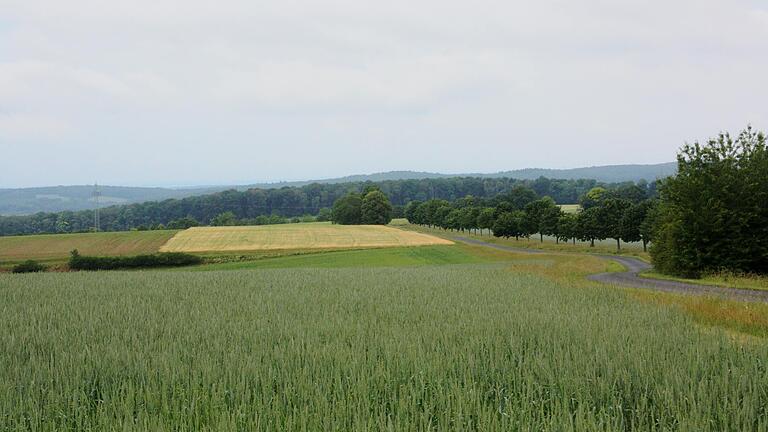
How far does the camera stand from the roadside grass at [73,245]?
62.0m

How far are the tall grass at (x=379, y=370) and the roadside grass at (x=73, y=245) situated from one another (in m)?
52.5

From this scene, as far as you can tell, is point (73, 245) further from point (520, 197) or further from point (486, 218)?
point (520, 197)

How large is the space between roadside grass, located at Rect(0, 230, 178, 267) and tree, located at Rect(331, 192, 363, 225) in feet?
212

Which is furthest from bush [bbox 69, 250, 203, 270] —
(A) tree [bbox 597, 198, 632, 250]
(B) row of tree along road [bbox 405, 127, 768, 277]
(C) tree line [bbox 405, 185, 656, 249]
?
(A) tree [bbox 597, 198, 632, 250]

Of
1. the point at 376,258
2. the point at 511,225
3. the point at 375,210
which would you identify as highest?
the point at 375,210

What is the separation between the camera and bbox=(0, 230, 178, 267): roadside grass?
62.0 m

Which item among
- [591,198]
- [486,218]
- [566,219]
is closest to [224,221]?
[486,218]

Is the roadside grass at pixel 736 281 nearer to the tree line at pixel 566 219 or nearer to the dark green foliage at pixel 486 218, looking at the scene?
the tree line at pixel 566 219

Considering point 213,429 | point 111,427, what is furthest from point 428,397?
point 111,427

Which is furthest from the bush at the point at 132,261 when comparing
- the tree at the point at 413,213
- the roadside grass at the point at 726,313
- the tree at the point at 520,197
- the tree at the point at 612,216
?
the tree at the point at 520,197

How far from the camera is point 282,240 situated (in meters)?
77.4

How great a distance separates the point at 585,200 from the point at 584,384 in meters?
166

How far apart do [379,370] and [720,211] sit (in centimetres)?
3608

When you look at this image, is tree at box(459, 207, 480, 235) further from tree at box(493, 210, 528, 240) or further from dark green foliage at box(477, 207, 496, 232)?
tree at box(493, 210, 528, 240)
